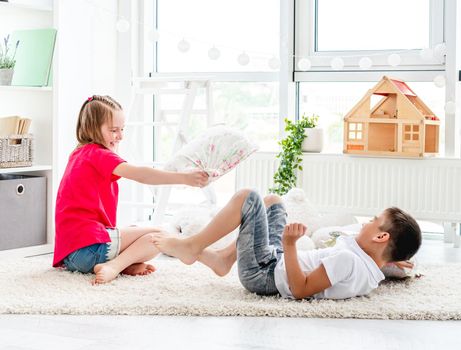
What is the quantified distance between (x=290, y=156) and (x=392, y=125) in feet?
1.82

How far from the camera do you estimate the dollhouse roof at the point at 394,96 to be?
3.83 metres

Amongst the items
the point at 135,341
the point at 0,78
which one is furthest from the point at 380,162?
the point at 135,341

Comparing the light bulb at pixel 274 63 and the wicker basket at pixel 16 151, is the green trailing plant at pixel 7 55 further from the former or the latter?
the light bulb at pixel 274 63

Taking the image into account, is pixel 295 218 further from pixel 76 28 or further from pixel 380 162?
pixel 76 28

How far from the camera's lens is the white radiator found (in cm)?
383

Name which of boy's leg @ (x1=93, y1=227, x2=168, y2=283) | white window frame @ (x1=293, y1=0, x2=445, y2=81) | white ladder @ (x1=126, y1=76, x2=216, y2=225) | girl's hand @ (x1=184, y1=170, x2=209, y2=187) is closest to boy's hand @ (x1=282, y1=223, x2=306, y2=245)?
girl's hand @ (x1=184, y1=170, x2=209, y2=187)

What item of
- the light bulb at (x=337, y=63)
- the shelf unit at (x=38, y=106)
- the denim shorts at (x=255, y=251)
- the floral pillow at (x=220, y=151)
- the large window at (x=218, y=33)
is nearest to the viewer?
the denim shorts at (x=255, y=251)

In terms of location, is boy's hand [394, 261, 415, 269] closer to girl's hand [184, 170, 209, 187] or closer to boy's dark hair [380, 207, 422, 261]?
boy's dark hair [380, 207, 422, 261]

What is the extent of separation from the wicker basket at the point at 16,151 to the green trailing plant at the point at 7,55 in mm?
346

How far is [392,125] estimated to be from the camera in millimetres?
3953

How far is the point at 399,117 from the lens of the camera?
3.87 metres

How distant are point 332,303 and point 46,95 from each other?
2.00 metres

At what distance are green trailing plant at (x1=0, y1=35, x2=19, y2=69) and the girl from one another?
2.63ft

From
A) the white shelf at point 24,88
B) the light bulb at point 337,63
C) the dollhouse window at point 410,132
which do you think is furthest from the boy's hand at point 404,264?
the white shelf at point 24,88
